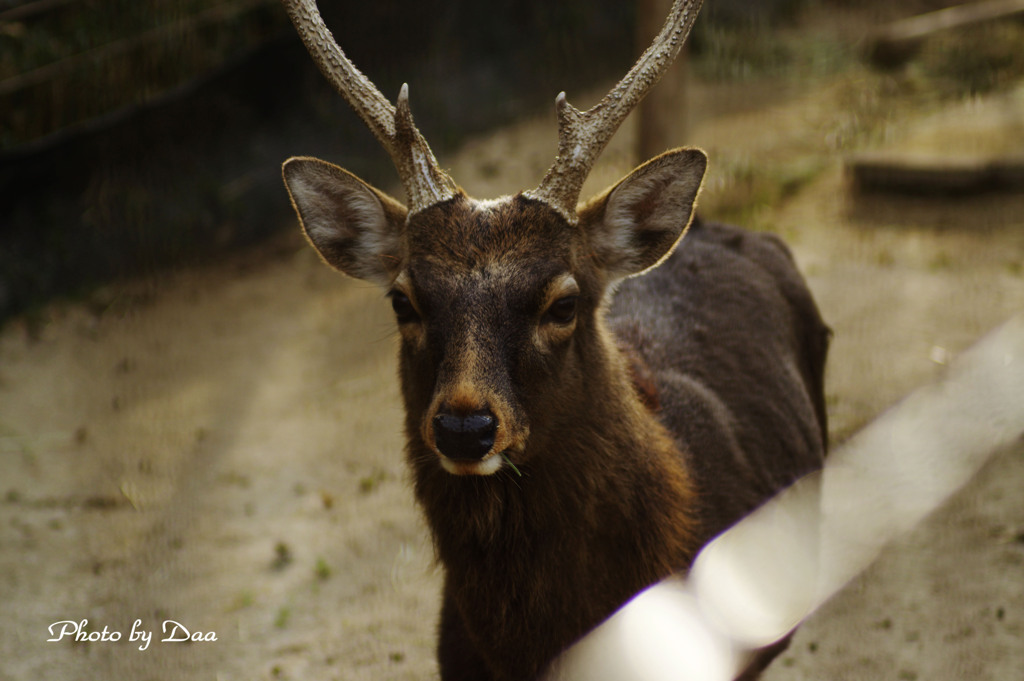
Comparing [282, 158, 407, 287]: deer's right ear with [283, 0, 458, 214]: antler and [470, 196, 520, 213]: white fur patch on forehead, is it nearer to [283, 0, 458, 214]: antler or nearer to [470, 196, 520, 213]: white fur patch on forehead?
[283, 0, 458, 214]: antler

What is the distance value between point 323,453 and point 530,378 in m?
3.28

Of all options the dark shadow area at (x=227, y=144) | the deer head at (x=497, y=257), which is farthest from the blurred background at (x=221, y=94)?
the deer head at (x=497, y=257)

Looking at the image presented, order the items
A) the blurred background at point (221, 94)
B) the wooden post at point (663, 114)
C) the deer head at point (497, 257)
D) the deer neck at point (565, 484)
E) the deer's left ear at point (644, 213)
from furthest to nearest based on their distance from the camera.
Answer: the blurred background at point (221, 94)
the wooden post at point (663, 114)
the deer's left ear at point (644, 213)
the deer neck at point (565, 484)
the deer head at point (497, 257)

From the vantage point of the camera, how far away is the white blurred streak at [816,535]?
2823mm

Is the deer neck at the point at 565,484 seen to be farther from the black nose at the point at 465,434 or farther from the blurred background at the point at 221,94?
the blurred background at the point at 221,94

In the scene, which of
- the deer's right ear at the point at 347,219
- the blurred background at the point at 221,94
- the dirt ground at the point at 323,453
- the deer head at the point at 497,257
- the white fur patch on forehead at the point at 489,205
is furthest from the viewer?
the blurred background at the point at 221,94

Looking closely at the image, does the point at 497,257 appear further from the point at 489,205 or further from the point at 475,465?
the point at 475,465

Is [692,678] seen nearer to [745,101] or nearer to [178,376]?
[178,376]

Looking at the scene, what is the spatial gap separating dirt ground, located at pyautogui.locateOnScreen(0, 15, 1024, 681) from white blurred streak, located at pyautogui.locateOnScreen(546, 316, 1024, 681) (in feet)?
0.49

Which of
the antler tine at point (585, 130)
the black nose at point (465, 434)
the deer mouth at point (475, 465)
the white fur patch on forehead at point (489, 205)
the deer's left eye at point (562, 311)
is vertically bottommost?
the deer mouth at point (475, 465)

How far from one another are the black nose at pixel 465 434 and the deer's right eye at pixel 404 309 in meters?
0.46

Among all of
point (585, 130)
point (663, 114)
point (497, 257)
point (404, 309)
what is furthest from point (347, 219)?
point (663, 114)

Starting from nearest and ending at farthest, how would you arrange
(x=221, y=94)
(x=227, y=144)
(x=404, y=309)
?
1. (x=404, y=309)
2. (x=221, y=94)
3. (x=227, y=144)

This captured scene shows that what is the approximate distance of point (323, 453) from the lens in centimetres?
561
